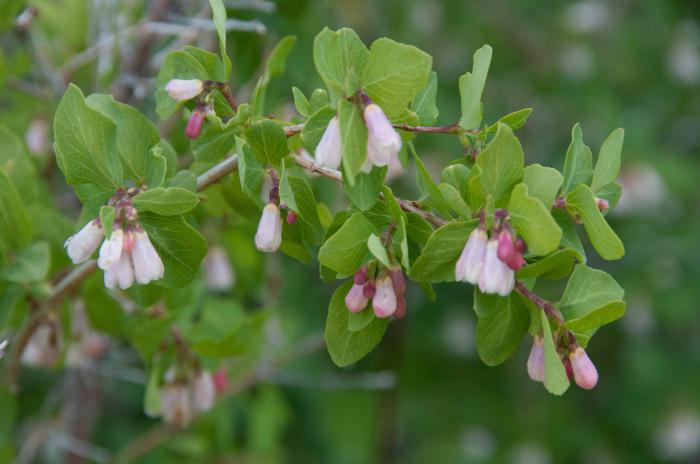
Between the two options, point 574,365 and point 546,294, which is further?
point 546,294

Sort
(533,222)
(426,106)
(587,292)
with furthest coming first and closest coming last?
(426,106) → (587,292) → (533,222)

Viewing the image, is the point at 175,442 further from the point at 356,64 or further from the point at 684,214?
the point at 684,214

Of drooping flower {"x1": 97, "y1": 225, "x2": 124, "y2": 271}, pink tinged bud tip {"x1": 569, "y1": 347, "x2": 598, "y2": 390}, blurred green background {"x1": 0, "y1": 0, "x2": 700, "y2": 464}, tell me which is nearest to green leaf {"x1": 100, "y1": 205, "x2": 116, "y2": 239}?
drooping flower {"x1": 97, "y1": 225, "x2": 124, "y2": 271}

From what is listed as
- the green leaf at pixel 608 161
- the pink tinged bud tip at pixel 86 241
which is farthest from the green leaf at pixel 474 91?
the pink tinged bud tip at pixel 86 241

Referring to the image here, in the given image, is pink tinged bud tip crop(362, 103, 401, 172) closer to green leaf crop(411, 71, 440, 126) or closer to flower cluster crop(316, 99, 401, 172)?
flower cluster crop(316, 99, 401, 172)

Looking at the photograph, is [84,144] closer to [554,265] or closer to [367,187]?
[367,187]

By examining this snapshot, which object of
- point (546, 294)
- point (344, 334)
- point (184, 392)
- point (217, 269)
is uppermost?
point (344, 334)

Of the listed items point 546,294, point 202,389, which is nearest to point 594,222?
point 202,389
